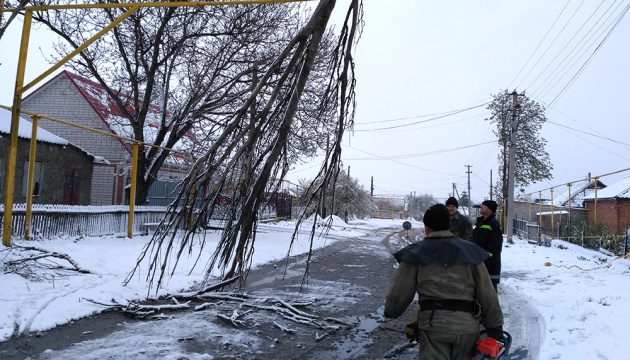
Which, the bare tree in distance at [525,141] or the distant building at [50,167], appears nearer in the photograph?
the distant building at [50,167]

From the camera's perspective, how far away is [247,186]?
331 centimetres

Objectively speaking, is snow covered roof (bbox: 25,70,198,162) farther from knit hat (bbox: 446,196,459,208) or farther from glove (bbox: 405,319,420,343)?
glove (bbox: 405,319,420,343)

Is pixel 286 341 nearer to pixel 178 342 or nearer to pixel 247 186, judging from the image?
pixel 178 342

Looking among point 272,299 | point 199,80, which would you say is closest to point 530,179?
point 199,80

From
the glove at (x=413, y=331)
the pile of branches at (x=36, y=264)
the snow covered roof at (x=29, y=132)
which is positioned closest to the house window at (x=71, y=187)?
the snow covered roof at (x=29, y=132)

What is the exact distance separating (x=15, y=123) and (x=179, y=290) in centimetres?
362

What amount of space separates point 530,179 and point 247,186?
33718 mm

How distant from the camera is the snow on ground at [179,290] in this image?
4.59 meters

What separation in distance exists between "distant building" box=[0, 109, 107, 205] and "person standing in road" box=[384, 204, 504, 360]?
9223 millimetres

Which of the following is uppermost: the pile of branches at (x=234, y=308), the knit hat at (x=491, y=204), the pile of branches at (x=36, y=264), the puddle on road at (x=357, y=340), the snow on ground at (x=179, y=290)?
the knit hat at (x=491, y=204)

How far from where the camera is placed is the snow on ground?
181 inches

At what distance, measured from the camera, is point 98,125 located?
62.2 ft

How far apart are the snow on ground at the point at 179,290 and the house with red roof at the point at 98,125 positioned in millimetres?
4461

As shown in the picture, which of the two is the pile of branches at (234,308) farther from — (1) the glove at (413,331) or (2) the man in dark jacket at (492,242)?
(1) the glove at (413,331)
